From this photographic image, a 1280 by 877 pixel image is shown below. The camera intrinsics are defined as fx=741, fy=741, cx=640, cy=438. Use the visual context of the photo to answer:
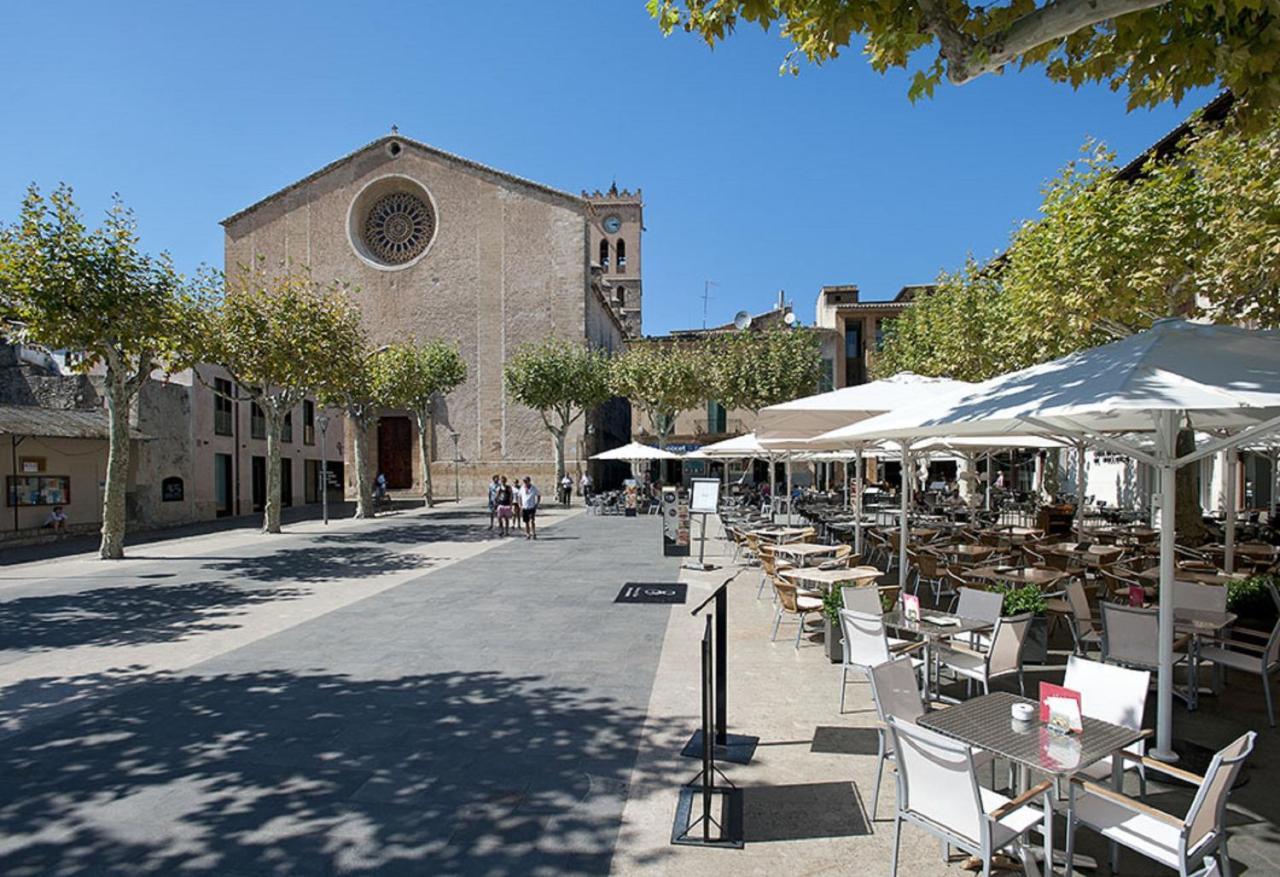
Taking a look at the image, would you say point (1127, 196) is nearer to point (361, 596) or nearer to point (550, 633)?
point (550, 633)

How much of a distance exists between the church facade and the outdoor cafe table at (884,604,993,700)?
105ft

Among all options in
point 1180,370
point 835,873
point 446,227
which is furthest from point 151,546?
point 446,227

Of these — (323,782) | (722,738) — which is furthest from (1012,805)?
(323,782)

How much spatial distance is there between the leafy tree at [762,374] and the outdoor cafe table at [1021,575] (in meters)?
22.8

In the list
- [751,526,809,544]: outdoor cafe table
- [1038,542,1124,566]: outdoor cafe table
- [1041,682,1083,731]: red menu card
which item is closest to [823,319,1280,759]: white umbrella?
[1041,682,1083,731]: red menu card

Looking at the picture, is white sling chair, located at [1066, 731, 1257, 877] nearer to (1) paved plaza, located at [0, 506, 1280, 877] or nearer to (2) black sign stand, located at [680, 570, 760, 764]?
(1) paved plaza, located at [0, 506, 1280, 877]

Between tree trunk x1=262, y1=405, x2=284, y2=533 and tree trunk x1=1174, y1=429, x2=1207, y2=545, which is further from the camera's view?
tree trunk x1=262, y1=405, x2=284, y2=533

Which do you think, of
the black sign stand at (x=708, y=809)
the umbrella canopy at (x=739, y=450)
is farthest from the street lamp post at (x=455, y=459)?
the black sign stand at (x=708, y=809)

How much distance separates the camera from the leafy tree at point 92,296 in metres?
12.8

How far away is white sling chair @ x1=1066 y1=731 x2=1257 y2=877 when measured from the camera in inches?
110

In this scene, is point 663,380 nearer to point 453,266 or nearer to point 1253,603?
point 453,266

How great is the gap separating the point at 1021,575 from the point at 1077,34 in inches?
210

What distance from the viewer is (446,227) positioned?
39.7 meters

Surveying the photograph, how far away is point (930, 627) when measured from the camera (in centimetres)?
591
